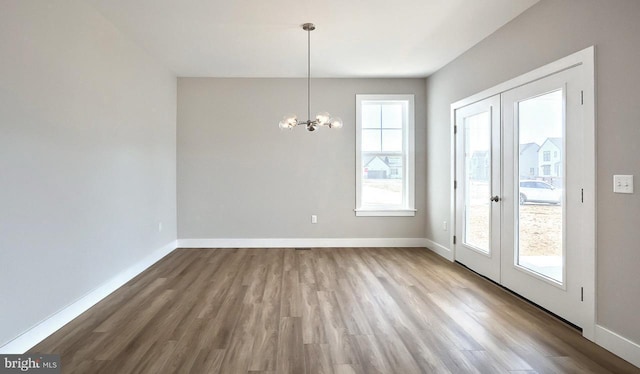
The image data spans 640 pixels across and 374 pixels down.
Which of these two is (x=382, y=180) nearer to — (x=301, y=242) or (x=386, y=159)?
(x=386, y=159)

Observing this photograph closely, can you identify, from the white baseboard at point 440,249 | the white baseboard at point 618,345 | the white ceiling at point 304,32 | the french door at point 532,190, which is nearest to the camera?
the white baseboard at point 618,345

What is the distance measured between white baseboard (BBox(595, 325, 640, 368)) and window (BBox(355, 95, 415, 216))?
3.24 meters

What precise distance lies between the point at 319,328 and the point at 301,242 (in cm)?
288

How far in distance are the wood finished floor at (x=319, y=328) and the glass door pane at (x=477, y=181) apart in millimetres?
511

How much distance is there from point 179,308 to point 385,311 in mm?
1868

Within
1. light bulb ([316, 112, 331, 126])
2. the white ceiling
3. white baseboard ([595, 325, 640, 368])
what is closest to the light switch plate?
white baseboard ([595, 325, 640, 368])

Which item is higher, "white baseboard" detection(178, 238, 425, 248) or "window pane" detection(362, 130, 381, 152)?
"window pane" detection(362, 130, 381, 152)

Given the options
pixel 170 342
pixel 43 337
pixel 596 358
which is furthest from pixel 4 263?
pixel 596 358

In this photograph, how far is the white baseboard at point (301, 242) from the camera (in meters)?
5.35

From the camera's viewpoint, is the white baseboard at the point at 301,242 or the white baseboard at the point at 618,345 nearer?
the white baseboard at the point at 618,345

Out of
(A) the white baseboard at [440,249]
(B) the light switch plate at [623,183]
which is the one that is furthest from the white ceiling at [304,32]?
(A) the white baseboard at [440,249]

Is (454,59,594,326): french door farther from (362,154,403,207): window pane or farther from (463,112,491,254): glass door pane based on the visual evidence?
(362,154,403,207): window pane

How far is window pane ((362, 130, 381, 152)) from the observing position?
5.50 metres

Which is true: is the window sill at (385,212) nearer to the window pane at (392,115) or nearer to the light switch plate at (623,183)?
the window pane at (392,115)
